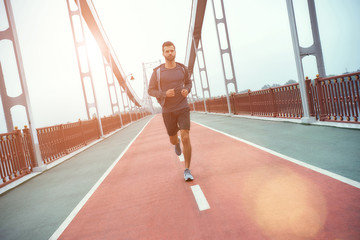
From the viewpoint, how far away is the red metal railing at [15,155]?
21.5 ft

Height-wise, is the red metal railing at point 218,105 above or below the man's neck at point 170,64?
below

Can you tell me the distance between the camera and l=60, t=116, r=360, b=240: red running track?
2.38 metres

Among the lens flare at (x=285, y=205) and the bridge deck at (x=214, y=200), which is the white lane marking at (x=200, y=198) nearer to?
the bridge deck at (x=214, y=200)

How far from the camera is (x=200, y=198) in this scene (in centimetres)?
339

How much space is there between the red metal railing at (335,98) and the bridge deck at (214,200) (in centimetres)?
94

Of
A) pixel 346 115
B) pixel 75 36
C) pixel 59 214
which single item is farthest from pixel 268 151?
pixel 75 36

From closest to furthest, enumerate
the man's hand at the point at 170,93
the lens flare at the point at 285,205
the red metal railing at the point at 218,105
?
the lens flare at the point at 285,205, the man's hand at the point at 170,93, the red metal railing at the point at 218,105

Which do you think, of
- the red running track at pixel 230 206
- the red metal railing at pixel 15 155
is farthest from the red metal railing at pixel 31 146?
the red running track at pixel 230 206

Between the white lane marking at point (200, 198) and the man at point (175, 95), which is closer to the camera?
the white lane marking at point (200, 198)

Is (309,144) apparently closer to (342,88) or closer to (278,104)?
(342,88)

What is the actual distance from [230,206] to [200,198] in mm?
504

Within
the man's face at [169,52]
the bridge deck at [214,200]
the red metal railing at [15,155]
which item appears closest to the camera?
the bridge deck at [214,200]

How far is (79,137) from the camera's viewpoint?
13.2 m

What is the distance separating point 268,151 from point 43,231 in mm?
4345
